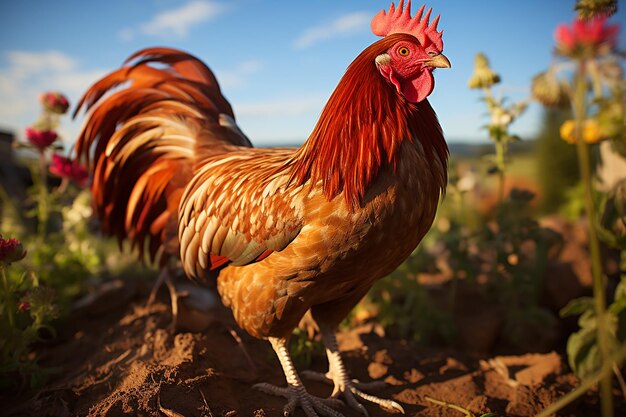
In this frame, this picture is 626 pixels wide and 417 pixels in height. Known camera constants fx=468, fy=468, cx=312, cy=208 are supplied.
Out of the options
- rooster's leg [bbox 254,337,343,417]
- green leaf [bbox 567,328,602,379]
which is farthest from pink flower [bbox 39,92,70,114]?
green leaf [bbox 567,328,602,379]

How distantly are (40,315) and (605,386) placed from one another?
2.92 meters

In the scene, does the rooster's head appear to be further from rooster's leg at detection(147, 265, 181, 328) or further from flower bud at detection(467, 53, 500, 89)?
rooster's leg at detection(147, 265, 181, 328)

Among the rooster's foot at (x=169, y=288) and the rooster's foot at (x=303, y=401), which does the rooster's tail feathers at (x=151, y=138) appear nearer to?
the rooster's foot at (x=169, y=288)

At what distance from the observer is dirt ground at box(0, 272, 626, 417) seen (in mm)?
2639

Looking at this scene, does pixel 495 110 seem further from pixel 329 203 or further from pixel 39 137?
pixel 39 137

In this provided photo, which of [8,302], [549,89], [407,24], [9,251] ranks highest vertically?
[407,24]

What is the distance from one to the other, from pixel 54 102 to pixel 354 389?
3.46 metres

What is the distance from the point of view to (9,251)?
8.05ft

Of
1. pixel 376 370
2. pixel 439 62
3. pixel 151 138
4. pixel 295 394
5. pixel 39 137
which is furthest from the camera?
pixel 39 137

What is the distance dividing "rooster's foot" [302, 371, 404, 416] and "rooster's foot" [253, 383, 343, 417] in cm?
9

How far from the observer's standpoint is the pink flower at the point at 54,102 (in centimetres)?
408

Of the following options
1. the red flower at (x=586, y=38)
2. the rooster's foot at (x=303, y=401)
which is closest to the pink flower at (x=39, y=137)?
the rooster's foot at (x=303, y=401)

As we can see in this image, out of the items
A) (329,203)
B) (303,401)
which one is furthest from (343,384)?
(329,203)

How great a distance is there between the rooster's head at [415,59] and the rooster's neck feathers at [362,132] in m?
0.04
